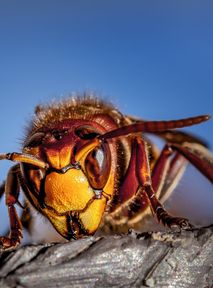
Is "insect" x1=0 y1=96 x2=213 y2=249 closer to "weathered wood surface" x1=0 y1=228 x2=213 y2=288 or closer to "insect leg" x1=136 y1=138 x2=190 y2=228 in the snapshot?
"insect leg" x1=136 y1=138 x2=190 y2=228

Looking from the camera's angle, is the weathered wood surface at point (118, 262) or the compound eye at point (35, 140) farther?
the compound eye at point (35, 140)

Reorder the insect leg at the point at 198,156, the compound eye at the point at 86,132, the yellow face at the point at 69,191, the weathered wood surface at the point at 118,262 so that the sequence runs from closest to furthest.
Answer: the weathered wood surface at the point at 118,262, the yellow face at the point at 69,191, the compound eye at the point at 86,132, the insect leg at the point at 198,156

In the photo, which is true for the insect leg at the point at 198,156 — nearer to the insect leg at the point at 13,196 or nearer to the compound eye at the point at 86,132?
the compound eye at the point at 86,132

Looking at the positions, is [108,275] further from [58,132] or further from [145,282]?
[58,132]

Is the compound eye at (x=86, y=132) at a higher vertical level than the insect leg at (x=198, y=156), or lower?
higher

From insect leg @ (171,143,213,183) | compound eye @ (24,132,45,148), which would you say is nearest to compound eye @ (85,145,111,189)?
compound eye @ (24,132,45,148)

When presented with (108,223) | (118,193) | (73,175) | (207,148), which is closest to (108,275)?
(73,175)

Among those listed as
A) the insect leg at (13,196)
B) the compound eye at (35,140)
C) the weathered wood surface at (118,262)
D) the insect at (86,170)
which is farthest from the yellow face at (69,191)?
the weathered wood surface at (118,262)
